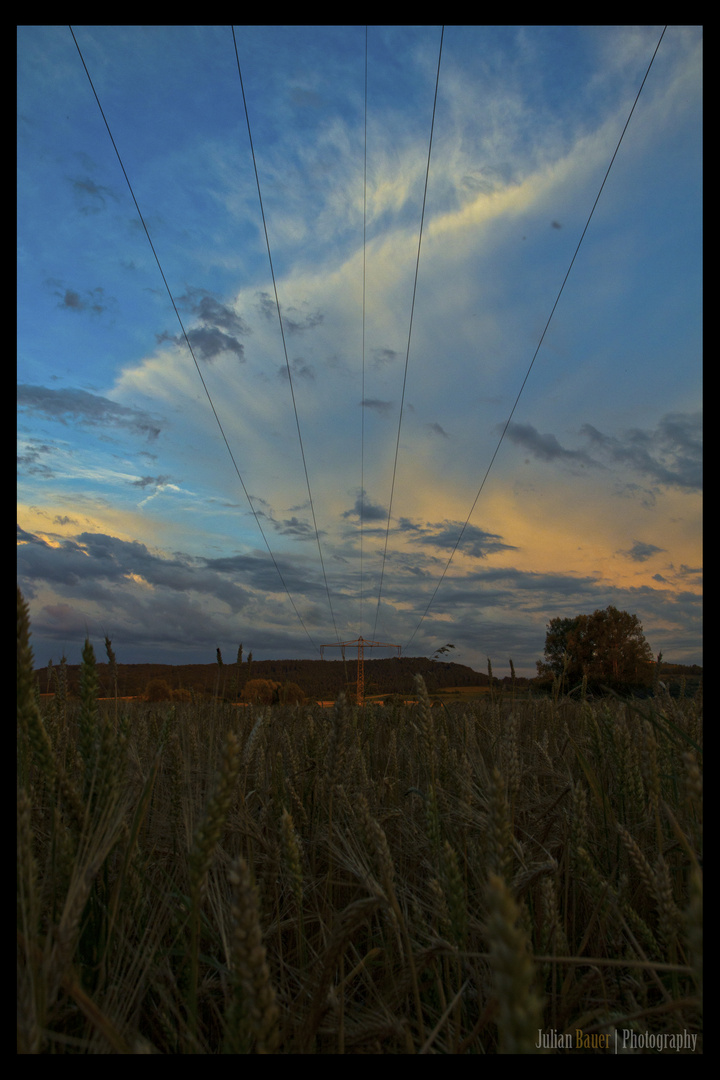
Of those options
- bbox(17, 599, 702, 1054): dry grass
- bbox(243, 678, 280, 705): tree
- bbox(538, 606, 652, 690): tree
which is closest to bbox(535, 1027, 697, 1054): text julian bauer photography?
bbox(17, 599, 702, 1054): dry grass

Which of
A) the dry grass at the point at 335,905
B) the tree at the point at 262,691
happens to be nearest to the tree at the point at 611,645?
the tree at the point at 262,691

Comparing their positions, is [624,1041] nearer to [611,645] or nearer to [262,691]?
[262,691]

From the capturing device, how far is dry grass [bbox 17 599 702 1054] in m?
0.90

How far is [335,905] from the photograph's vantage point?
2031 millimetres

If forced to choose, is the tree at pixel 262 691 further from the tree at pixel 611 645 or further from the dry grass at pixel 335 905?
the tree at pixel 611 645

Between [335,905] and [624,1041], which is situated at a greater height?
[624,1041]

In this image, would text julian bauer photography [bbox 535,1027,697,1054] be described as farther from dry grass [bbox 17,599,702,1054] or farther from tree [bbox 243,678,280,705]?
tree [bbox 243,678,280,705]

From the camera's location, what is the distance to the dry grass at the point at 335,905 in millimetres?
897

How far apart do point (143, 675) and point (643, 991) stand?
418 centimetres

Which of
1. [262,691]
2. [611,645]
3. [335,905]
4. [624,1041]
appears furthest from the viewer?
[611,645]

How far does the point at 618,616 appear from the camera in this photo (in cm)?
1822

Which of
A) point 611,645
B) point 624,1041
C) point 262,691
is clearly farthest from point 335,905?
point 611,645
